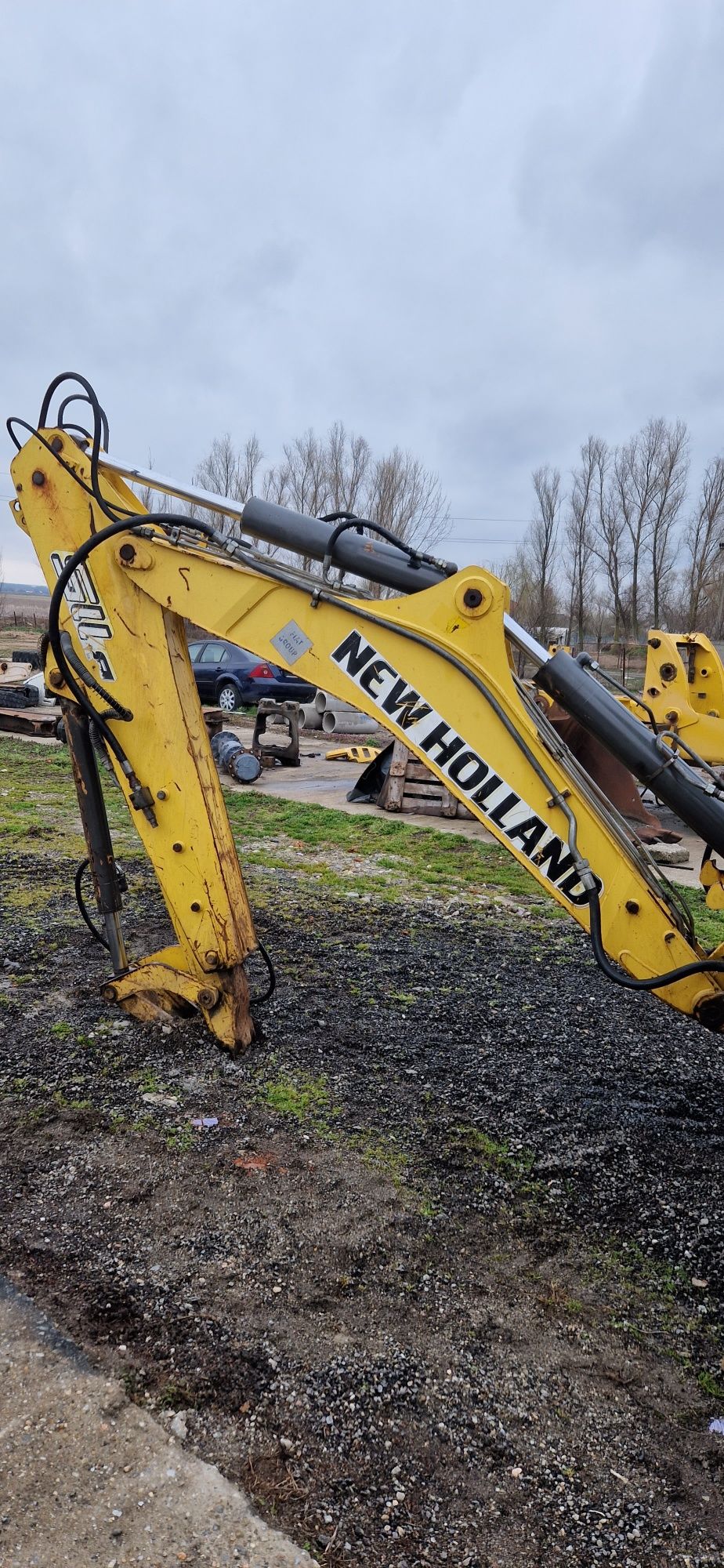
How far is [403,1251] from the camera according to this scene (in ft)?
10.1

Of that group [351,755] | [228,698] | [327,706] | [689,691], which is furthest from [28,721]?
[689,691]

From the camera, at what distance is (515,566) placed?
43.6 meters

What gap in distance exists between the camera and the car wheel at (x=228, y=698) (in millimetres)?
19188

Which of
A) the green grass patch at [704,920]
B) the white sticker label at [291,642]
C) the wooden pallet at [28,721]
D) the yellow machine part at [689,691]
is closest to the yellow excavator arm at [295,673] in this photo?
the white sticker label at [291,642]

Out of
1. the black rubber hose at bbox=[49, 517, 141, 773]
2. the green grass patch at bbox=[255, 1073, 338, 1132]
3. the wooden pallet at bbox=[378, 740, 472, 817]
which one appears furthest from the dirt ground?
the wooden pallet at bbox=[378, 740, 472, 817]

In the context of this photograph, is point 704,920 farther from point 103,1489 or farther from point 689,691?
point 103,1489

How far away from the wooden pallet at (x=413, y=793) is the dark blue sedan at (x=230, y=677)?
27.4 feet

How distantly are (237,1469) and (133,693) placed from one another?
2.62m

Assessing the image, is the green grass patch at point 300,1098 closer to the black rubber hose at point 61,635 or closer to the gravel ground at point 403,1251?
the gravel ground at point 403,1251

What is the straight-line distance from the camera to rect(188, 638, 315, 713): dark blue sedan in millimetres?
19109

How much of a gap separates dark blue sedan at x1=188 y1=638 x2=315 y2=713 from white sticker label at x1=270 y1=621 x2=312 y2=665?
15.8 m

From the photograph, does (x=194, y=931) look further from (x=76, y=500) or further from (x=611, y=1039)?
(x=611, y=1039)

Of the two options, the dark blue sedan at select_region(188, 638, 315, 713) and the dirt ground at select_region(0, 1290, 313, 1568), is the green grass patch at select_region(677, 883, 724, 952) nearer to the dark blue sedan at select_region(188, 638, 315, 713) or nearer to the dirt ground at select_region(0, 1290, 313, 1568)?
the dirt ground at select_region(0, 1290, 313, 1568)

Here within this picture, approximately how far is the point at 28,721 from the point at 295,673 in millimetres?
13505
